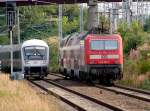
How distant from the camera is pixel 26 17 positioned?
92125 mm

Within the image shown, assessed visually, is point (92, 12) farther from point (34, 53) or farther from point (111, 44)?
point (111, 44)

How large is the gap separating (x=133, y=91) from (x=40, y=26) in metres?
65.7

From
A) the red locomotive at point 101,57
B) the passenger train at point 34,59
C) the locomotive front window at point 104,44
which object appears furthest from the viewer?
the passenger train at point 34,59

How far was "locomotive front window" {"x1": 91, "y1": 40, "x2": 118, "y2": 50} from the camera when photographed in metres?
31.4

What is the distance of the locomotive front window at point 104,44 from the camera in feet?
103

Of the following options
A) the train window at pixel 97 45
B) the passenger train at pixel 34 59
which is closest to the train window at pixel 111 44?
the train window at pixel 97 45

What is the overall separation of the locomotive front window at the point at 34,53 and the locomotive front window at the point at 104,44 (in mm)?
10962

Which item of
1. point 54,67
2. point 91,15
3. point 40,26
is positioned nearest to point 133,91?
point 91,15

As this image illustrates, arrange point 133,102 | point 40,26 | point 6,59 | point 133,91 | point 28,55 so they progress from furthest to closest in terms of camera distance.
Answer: point 40,26, point 6,59, point 28,55, point 133,91, point 133,102

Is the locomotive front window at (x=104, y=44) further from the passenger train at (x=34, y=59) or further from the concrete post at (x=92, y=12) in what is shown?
the concrete post at (x=92, y=12)

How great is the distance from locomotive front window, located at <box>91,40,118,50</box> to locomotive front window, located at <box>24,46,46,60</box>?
10962 millimetres

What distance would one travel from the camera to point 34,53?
4172 cm

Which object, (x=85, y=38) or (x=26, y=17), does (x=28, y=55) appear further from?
(x=26, y=17)

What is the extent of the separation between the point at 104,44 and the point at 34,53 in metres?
11.3
